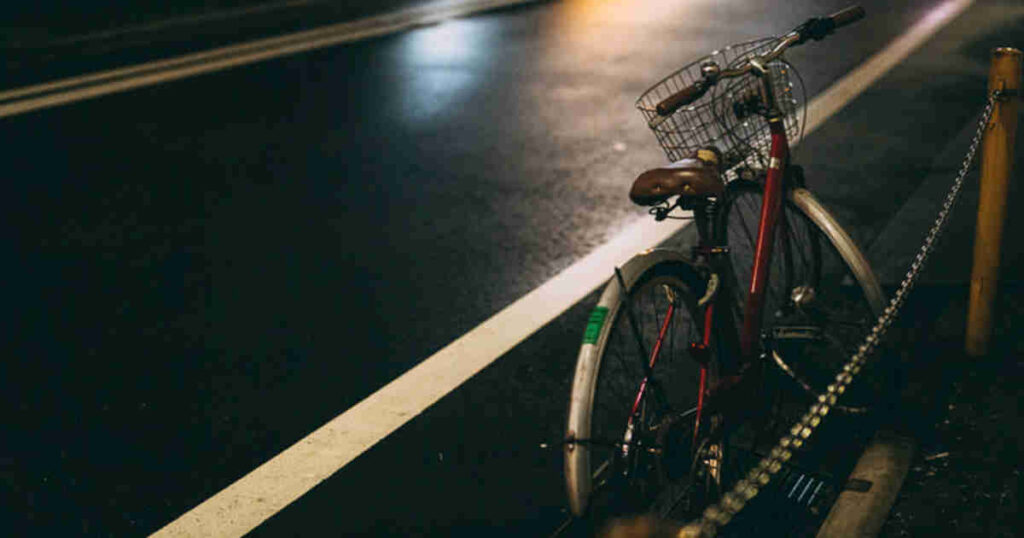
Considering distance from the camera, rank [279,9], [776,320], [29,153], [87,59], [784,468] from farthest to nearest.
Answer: [279,9], [87,59], [29,153], [776,320], [784,468]

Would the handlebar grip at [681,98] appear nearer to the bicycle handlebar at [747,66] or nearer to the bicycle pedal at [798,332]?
the bicycle handlebar at [747,66]

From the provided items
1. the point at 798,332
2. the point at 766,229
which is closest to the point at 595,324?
the point at 766,229

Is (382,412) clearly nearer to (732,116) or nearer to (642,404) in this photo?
(642,404)

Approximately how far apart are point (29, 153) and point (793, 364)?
5.66m

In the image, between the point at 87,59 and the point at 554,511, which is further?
the point at 87,59

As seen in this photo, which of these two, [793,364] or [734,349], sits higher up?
[734,349]

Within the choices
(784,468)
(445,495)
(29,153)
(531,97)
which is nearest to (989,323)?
(784,468)

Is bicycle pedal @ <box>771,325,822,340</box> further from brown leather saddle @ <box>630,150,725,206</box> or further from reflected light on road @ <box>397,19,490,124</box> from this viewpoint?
reflected light on road @ <box>397,19,490,124</box>

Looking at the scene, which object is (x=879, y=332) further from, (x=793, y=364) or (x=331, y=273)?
(x=331, y=273)

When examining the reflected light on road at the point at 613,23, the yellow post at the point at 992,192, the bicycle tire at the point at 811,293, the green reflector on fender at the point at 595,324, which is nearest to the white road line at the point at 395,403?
the bicycle tire at the point at 811,293

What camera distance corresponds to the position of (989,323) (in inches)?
168

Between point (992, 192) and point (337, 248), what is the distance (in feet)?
10.8

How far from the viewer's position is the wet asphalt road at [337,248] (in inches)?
158

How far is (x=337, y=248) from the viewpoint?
6.06 m
